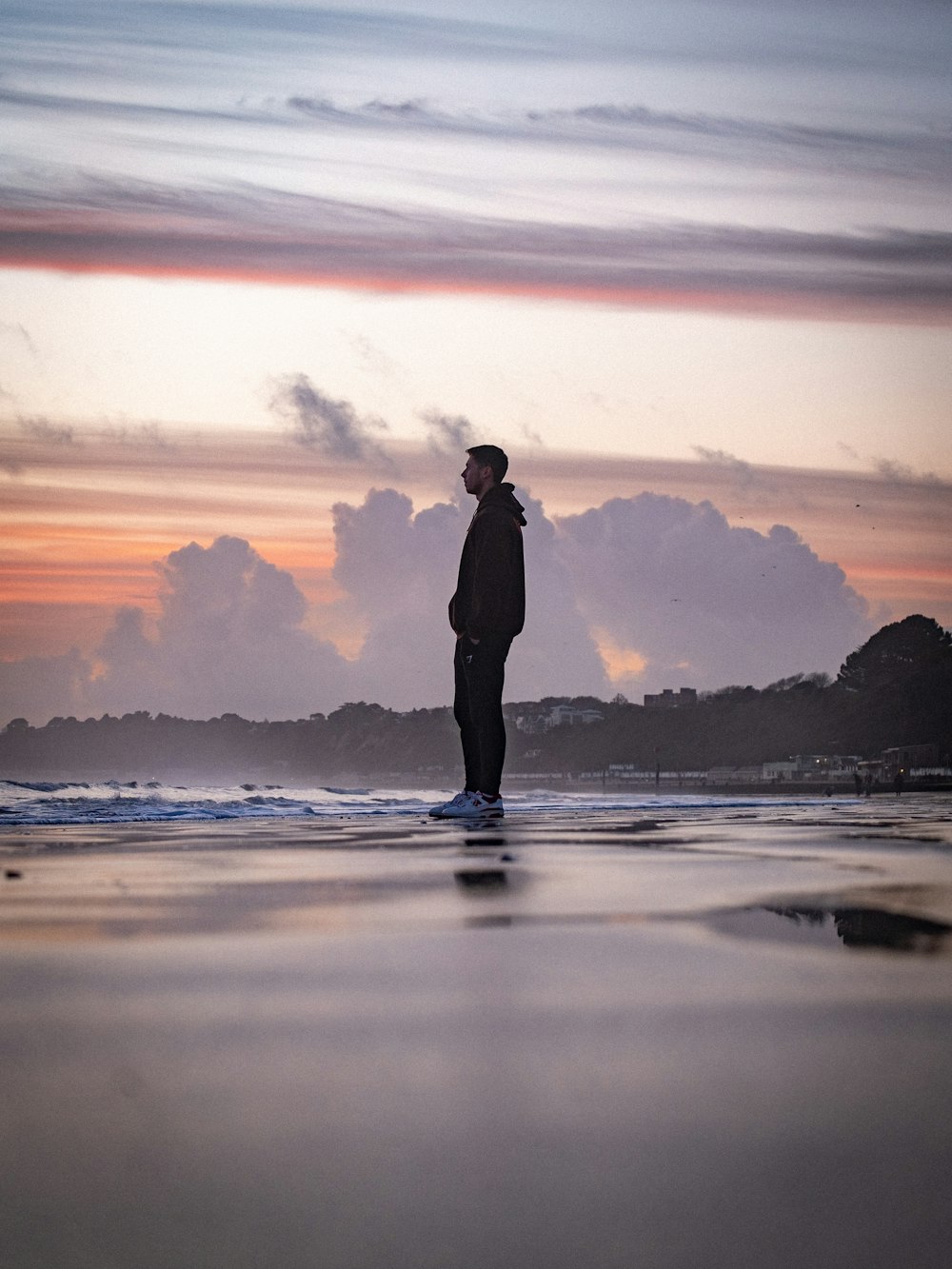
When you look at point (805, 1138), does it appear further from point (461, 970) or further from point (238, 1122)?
point (461, 970)

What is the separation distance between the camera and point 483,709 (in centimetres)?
916

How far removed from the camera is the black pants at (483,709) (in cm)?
909

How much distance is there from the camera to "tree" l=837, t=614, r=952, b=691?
6132 inches

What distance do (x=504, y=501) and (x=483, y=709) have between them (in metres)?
1.57

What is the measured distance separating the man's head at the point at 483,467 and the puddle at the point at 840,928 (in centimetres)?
708

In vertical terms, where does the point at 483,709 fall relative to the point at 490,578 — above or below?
below

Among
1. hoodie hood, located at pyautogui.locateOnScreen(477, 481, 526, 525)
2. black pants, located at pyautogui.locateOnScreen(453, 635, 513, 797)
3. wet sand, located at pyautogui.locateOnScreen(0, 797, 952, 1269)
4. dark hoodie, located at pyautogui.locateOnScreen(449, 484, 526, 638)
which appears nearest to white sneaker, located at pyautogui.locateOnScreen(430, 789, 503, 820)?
black pants, located at pyautogui.locateOnScreen(453, 635, 513, 797)

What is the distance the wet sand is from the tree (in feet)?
524

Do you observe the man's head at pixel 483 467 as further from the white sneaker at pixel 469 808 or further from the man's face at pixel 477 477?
the white sneaker at pixel 469 808

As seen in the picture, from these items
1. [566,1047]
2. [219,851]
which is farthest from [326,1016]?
[219,851]

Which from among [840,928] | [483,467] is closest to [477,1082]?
[840,928]

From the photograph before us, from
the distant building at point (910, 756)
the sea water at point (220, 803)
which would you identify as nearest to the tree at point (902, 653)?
the distant building at point (910, 756)

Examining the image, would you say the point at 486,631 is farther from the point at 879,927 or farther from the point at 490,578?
the point at 879,927

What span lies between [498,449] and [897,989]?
26.9ft
